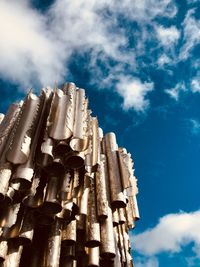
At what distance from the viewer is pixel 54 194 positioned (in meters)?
4.36

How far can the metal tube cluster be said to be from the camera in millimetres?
4141

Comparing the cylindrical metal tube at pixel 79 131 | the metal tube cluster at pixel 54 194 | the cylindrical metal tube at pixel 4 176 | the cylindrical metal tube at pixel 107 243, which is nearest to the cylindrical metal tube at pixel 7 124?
the metal tube cluster at pixel 54 194

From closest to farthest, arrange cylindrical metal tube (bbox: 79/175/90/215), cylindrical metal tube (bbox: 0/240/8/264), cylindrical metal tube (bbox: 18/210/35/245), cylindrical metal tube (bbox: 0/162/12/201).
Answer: cylindrical metal tube (bbox: 0/240/8/264) → cylindrical metal tube (bbox: 0/162/12/201) → cylindrical metal tube (bbox: 18/210/35/245) → cylindrical metal tube (bbox: 79/175/90/215)

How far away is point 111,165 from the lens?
6051 mm

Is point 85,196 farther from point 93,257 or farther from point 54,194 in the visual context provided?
point 93,257

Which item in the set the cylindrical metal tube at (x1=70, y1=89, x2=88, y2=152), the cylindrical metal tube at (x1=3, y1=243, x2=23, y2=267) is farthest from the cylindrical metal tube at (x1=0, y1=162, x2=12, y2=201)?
the cylindrical metal tube at (x1=70, y1=89, x2=88, y2=152)

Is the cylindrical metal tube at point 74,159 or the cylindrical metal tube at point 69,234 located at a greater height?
the cylindrical metal tube at point 74,159

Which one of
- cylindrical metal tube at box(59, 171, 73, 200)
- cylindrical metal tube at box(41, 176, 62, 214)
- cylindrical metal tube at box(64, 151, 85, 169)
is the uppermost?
cylindrical metal tube at box(64, 151, 85, 169)

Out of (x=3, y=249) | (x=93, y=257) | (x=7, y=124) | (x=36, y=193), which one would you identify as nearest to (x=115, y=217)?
(x=93, y=257)

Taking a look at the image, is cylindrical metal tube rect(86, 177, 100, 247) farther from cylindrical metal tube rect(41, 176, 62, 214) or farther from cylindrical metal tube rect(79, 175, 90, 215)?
cylindrical metal tube rect(41, 176, 62, 214)

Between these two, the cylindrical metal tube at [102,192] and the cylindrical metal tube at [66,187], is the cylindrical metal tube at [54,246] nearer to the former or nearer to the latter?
the cylindrical metal tube at [66,187]

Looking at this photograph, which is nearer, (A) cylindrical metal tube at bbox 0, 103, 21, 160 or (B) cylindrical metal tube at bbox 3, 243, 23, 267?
(B) cylindrical metal tube at bbox 3, 243, 23, 267

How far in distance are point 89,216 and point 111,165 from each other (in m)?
1.34

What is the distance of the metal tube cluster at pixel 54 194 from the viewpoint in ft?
13.6
